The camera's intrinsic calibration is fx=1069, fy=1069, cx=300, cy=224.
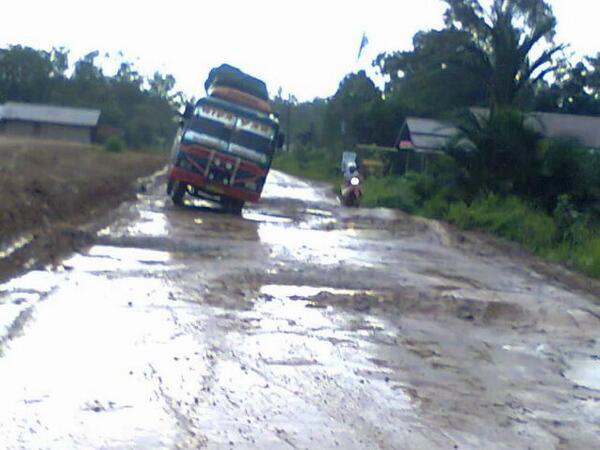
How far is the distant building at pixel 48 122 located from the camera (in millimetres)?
74188

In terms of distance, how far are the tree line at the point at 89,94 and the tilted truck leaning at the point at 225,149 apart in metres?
54.9

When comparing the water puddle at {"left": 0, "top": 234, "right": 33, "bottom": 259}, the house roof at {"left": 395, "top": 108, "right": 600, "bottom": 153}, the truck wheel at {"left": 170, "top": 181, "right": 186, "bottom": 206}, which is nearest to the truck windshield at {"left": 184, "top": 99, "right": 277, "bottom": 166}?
the truck wheel at {"left": 170, "top": 181, "right": 186, "bottom": 206}

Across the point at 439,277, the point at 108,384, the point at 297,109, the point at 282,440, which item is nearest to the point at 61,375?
the point at 108,384

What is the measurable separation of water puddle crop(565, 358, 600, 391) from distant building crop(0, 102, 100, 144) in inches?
2678

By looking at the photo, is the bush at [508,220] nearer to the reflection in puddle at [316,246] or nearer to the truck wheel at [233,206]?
the reflection in puddle at [316,246]

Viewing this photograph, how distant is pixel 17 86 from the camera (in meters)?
83.2

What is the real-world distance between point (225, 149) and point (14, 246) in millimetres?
10087

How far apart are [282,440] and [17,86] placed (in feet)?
265

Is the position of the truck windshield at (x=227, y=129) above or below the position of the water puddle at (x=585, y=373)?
above

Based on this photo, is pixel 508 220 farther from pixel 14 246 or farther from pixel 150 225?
pixel 14 246

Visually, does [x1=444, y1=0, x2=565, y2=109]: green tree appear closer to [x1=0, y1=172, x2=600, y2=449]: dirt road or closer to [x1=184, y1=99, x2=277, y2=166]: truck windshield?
[x1=184, y1=99, x2=277, y2=166]: truck windshield

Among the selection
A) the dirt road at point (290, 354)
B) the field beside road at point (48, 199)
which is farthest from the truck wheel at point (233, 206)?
the dirt road at point (290, 354)

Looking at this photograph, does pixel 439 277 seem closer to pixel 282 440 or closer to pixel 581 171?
pixel 282 440

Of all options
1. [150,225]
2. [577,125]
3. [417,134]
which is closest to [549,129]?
[577,125]
